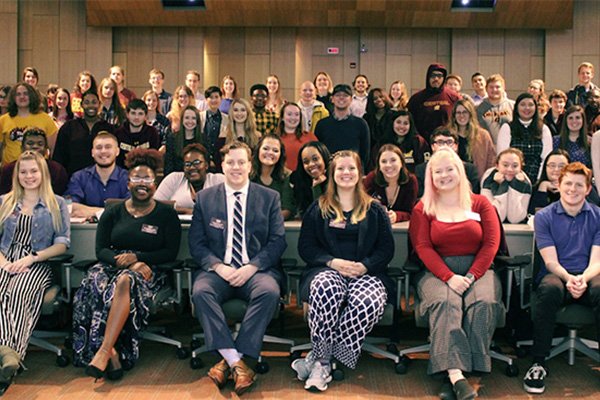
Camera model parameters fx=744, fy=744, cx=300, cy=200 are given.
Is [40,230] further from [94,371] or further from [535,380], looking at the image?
→ [535,380]

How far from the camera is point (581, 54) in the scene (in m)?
9.52

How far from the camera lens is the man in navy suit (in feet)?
12.6

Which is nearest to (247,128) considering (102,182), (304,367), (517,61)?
(102,182)

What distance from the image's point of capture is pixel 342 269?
13.3 ft

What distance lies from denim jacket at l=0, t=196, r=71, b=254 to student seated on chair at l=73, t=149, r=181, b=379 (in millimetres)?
229

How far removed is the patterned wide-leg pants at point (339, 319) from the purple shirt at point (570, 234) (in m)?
0.97

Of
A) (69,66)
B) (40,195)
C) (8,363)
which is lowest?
(8,363)

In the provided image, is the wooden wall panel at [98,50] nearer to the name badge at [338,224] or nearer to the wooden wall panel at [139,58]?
the wooden wall panel at [139,58]

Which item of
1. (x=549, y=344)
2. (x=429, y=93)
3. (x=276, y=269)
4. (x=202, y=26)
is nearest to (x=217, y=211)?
(x=276, y=269)

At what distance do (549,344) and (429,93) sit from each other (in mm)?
3307

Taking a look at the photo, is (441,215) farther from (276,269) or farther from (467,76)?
(467,76)

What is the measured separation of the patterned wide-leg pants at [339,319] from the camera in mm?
3842

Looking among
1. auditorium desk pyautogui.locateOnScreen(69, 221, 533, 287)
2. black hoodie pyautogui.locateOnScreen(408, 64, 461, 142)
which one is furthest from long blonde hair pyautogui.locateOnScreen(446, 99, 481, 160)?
auditorium desk pyautogui.locateOnScreen(69, 221, 533, 287)

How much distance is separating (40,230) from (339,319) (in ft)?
5.91
